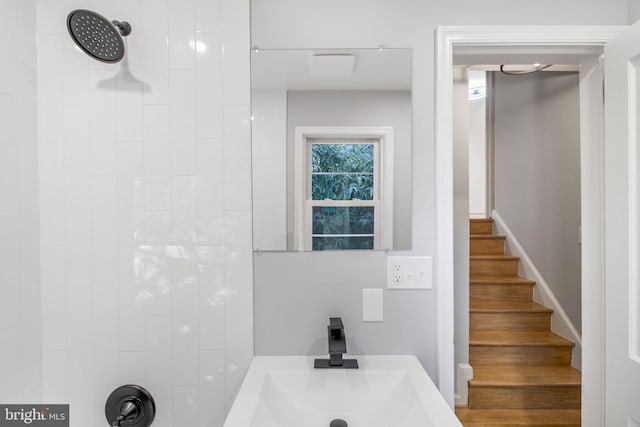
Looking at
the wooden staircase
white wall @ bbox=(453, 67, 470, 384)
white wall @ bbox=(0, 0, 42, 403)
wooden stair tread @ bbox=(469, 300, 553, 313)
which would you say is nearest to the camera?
white wall @ bbox=(0, 0, 42, 403)

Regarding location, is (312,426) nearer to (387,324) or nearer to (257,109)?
(387,324)

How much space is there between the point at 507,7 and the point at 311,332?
1345mm

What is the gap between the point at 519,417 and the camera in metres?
2.16

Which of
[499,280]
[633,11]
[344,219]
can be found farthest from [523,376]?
[633,11]

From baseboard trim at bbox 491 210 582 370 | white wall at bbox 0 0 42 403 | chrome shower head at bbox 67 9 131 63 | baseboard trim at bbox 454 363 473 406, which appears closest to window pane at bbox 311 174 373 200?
chrome shower head at bbox 67 9 131 63

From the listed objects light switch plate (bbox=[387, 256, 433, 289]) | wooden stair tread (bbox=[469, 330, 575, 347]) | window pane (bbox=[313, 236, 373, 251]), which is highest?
window pane (bbox=[313, 236, 373, 251])

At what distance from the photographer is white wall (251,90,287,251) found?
1.21 metres

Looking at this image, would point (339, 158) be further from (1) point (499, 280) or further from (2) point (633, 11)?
(1) point (499, 280)

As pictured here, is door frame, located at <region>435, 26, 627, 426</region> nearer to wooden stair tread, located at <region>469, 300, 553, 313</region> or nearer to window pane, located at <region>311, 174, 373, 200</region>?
window pane, located at <region>311, 174, 373, 200</region>

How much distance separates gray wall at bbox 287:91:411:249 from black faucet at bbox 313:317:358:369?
0.34 meters

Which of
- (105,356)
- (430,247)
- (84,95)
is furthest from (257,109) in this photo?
(105,356)

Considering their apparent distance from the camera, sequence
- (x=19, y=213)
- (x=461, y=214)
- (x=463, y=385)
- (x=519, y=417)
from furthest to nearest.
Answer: (x=461, y=214) → (x=463, y=385) → (x=519, y=417) → (x=19, y=213)

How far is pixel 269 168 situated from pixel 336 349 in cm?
64

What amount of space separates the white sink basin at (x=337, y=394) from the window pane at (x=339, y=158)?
0.67 metres
